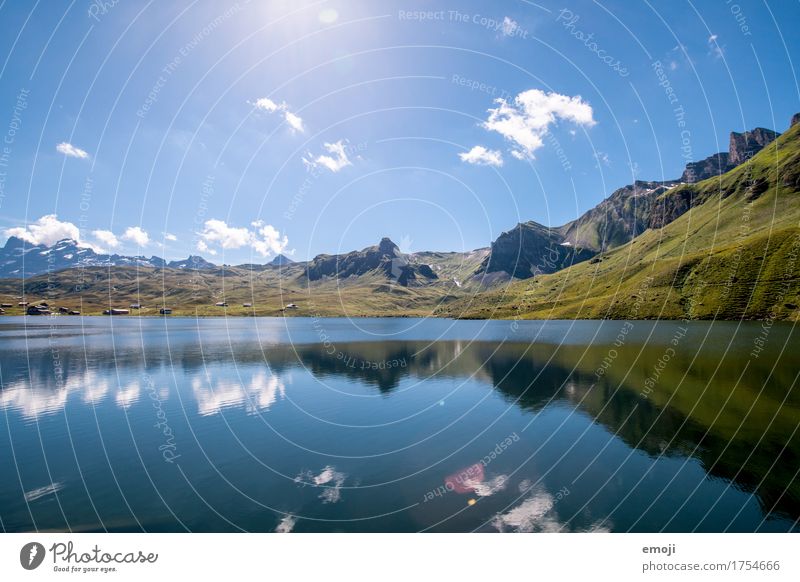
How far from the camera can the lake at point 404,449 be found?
26.4 m

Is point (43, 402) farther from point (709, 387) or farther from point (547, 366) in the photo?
point (709, 387)

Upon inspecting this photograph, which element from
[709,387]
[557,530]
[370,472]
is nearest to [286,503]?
[370,472]

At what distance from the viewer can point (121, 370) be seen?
82.8 metres

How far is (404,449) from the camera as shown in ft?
129

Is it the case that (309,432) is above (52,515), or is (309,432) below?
below

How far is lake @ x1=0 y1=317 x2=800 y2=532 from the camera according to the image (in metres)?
26.4
